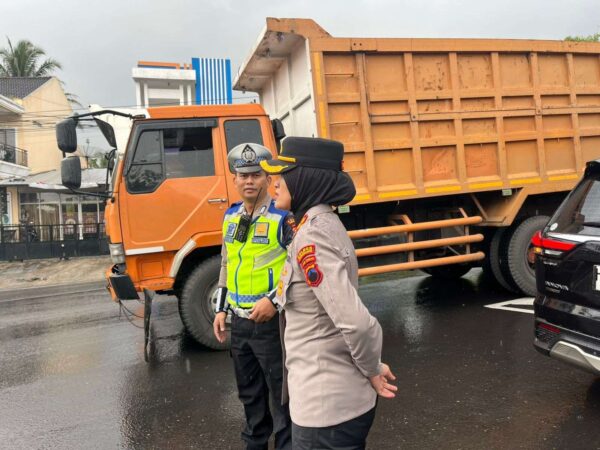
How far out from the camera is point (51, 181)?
19047 mm

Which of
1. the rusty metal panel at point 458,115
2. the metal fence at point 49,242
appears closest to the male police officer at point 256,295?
the rusty metal panel at point 458,115

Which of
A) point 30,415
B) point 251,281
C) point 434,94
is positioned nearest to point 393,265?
point 434,94

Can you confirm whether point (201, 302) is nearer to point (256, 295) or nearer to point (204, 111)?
point (204, 111)

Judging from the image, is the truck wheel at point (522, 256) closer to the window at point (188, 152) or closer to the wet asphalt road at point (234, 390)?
the wet asphalt road at point (234, 390)

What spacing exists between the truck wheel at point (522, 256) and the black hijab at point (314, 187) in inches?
187

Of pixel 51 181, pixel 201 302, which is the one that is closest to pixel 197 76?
pixel 51 181

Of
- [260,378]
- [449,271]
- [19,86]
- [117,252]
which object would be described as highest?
[19,86]

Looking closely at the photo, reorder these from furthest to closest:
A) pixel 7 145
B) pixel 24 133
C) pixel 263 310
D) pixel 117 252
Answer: pixel 24 133 < pixel 7 145 < pixel 117 252 < pixel 263 310

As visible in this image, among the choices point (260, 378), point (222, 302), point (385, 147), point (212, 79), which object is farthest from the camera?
point (212, 79)

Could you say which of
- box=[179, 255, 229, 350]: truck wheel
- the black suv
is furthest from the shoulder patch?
box=[179, 255, 229, 350]: truck wheel

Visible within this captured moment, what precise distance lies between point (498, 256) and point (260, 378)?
435cm

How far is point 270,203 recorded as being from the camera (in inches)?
99.3

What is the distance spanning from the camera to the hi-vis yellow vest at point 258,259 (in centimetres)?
238

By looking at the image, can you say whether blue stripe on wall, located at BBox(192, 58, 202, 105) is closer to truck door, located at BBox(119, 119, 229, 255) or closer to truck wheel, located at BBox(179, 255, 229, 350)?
truck door, located at BBox(119, 119, 229, 255)
